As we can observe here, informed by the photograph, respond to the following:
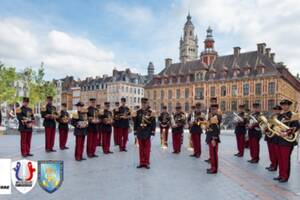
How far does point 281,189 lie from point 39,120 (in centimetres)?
2537

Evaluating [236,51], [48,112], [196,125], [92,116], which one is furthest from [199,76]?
[92,116]

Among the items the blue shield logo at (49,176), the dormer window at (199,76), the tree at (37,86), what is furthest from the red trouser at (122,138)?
the dormer window at (199,76)

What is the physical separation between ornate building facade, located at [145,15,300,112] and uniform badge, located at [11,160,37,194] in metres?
49.7

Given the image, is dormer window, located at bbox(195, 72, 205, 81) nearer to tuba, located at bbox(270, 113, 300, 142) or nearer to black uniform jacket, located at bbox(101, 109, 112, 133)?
black uniform jacket, located at bbox(101, 109, 112, 133)

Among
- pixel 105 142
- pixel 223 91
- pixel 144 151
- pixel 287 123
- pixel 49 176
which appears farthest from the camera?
pixel 223 91

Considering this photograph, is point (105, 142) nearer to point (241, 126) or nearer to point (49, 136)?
point (49, 136)

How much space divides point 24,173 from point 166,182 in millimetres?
3531

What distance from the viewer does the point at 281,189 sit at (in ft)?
22.2

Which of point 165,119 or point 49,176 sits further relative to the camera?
point 165,119

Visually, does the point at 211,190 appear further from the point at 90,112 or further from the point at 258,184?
the point at 90,112

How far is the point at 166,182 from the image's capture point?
278 inches

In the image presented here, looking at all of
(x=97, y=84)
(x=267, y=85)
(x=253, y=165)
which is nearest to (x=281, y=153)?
(x=253, y=165)

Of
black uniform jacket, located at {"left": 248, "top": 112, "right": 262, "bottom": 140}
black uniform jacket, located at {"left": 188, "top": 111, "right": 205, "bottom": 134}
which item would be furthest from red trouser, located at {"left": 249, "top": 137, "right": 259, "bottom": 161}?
black uniform jacket, located at {"left": 188, "top": 111, "right": 205, "bottom": 134}

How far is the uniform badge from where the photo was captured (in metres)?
4.53
